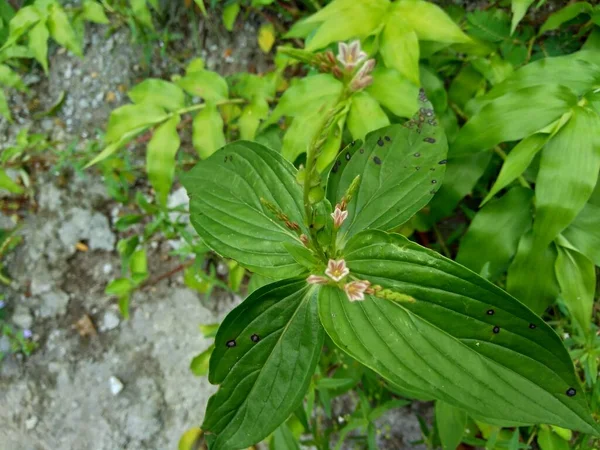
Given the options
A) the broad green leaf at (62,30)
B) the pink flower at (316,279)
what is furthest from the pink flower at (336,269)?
the broad green leaf at (62,30)

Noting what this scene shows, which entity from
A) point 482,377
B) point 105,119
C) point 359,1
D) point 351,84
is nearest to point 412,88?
point 359,1

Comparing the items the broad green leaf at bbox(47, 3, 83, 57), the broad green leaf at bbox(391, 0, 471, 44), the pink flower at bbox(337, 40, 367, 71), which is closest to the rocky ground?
the broad green leaf at bbox(47, 3, 83, 57)

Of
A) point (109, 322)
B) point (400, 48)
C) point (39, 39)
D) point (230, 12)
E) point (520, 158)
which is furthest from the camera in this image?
point (109, 322)

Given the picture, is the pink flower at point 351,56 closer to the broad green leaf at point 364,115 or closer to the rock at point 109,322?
the broad green leaf at point 364,115

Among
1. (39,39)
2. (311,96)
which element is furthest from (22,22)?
(311,96)

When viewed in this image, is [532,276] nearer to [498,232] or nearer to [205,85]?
[498,232]

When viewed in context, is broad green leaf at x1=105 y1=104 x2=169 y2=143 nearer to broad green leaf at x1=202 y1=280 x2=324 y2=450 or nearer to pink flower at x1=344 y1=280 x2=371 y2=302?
broad green leaf at x1=202 y1=280 x2=324 y2=450
